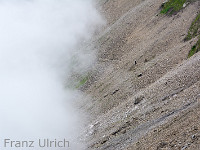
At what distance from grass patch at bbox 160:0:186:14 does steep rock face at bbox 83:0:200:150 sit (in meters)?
1.09

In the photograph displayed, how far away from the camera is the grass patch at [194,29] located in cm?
4146

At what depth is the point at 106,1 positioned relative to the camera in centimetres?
7262

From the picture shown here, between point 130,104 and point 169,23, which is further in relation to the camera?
point 169,23

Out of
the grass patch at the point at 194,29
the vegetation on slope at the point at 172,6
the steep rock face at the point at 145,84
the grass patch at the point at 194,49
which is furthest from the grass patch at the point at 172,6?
the grass patch at the point at 194,49

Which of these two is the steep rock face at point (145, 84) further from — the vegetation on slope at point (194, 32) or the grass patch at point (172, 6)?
the grass patch at point (172, 6)

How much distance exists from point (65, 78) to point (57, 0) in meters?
32.9

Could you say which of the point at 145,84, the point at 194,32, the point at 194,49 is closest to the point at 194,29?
the point at 194,32

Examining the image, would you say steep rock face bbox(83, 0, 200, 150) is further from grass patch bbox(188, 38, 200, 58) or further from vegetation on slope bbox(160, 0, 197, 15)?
vegetation on slope bbox(160, 0, 197, 15)

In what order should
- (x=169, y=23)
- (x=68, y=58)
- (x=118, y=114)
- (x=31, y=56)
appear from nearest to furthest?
(x=118, y=114)
(x=169, y=23)
(x=68, y=58)
(x=31, y=56)

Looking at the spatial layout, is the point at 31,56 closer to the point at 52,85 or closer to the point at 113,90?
the point at 52,85

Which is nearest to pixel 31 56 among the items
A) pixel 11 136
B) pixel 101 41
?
pixel 101 41

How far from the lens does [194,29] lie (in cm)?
4262

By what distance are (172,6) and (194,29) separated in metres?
10.3

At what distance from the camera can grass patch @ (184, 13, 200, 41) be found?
136 feet
